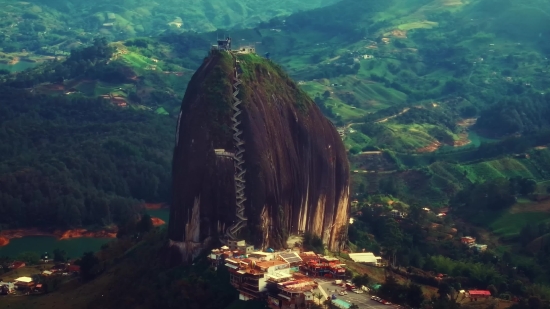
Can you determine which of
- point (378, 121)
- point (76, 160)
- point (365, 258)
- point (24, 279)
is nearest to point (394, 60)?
point (378, 121)

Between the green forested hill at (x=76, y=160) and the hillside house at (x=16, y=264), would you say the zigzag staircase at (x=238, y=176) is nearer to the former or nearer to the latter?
the hillside house at (x=16, y=264)

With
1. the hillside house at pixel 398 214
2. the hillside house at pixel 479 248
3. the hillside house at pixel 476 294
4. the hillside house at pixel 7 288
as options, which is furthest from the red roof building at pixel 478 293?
the hillside house at pixel 7 288

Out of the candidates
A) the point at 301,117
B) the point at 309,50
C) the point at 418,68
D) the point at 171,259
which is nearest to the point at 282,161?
the point at 301,117

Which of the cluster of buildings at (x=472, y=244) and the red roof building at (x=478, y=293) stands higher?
the red roof building at (x=478, y=293)

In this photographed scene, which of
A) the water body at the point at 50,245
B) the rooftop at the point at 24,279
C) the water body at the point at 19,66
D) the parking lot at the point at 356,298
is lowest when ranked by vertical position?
the water body at the point at 50,245

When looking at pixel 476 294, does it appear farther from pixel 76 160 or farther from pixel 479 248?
pixel 76 160

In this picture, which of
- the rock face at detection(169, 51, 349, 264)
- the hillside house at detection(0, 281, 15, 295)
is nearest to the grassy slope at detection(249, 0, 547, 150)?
the rock face at detection(169, 51, 349, 264)
